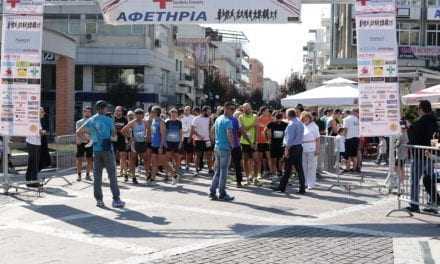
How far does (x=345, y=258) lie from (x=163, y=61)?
5671cm

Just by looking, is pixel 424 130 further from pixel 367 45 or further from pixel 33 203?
pixel 33 203

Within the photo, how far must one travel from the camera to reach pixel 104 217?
1061cm

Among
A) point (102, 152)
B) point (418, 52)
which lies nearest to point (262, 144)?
point (102, 152)

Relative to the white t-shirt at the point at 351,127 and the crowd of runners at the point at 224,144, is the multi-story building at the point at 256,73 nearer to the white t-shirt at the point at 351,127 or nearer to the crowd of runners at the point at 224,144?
the white t-shirt at the point at 351,127

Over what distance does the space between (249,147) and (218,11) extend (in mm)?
3979

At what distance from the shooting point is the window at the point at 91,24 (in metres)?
59.2

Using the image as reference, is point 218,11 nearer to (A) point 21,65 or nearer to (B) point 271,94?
(A) point 21,65

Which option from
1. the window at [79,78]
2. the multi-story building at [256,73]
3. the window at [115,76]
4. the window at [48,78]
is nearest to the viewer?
the window at [48,78]

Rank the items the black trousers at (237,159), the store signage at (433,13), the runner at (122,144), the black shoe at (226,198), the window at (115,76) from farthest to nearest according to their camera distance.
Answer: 1. the window at (115,76)
2. the store signage at (433,13)
3. the runner at (122,144)
4. the black trousers at (237,159)
5. the black shoe at (226,198)

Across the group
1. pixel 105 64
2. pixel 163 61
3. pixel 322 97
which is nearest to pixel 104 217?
pixel 322 97

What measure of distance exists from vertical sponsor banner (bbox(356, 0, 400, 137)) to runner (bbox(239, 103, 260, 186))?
388 centimetres

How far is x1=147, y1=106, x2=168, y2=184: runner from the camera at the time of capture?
52.5 feet

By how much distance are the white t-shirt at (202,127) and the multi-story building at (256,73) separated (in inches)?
6040

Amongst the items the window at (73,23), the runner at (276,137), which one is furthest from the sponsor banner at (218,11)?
the window at (73,23)
